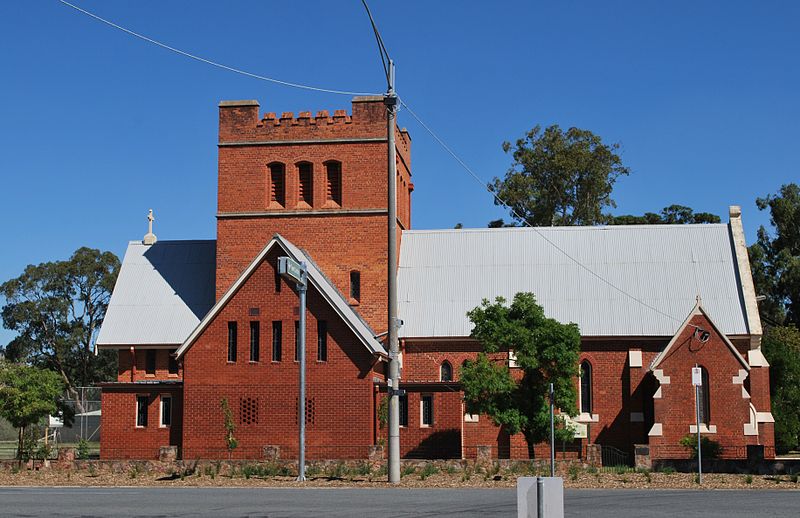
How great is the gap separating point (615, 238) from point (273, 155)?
16411 millimetres

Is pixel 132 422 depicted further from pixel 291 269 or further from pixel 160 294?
pixel 291 269

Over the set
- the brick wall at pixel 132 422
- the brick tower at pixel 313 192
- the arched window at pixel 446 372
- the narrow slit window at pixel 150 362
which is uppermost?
the brick tower at pixel 313 192

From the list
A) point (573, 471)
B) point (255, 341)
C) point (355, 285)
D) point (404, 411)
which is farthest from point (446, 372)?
point (573, 471)

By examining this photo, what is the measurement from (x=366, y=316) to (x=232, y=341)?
6.44 metres

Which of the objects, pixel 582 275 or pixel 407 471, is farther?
pixel 582 275

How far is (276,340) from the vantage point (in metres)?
40.4

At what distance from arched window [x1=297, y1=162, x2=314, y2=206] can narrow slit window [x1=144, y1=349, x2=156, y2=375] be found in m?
9.72

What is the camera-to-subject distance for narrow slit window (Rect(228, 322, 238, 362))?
1599 inches

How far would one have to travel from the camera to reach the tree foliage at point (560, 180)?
72.3m

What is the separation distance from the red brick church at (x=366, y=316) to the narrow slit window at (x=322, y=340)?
7 centimetres

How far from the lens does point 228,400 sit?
132 feet

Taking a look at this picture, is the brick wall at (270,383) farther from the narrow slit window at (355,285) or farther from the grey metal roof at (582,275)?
the grey metal roof at (582,275)

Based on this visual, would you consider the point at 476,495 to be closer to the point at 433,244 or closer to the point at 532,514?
the point at 532,514

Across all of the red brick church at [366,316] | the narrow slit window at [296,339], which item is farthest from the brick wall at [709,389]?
the narrow slit window at [296,339]
